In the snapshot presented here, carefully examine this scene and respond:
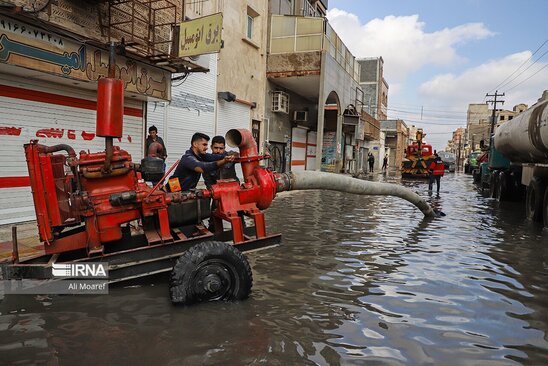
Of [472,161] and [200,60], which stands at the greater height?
[200,60]

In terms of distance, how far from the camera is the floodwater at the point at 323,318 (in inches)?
122

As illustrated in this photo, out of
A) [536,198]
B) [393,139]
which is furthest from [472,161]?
[536,198]

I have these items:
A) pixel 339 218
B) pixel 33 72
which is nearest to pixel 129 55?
pixel 33 72

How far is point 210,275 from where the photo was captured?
153 inches

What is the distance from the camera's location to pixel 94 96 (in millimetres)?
9516

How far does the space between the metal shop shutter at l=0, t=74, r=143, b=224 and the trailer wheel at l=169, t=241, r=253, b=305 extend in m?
5.74

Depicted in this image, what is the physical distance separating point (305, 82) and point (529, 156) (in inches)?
492

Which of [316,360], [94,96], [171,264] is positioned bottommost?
[316,360]

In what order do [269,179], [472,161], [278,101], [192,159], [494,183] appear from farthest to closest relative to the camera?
[472,161] → [278,101] → [494,183] → [192,159] → [269,179]

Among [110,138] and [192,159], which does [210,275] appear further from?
[192,159]

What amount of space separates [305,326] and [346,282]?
141cm

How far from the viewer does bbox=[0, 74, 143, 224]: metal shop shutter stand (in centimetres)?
771

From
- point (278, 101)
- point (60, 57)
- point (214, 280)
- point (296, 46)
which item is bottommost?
point (214, 280)

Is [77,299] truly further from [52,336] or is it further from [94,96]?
[94,96]
